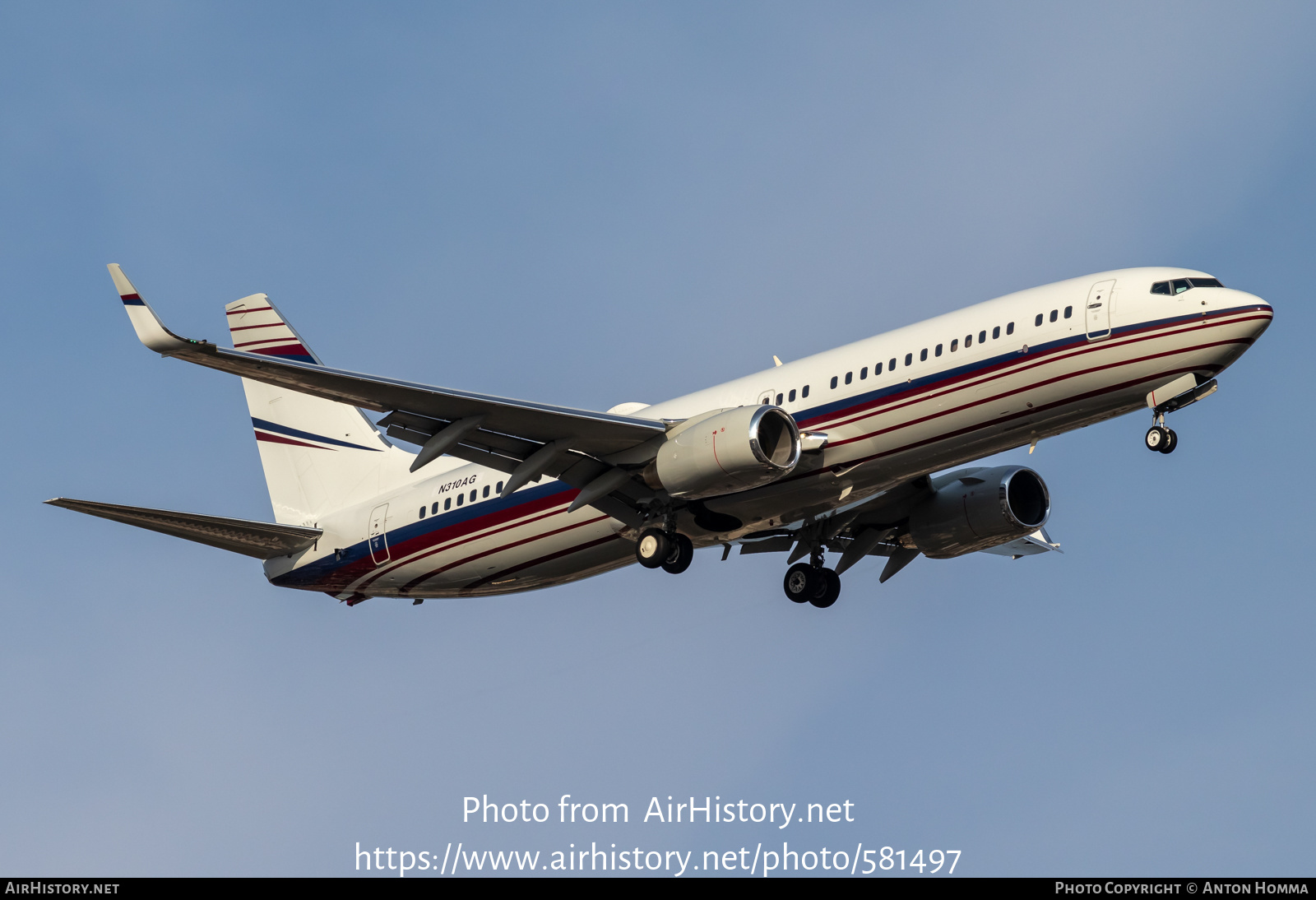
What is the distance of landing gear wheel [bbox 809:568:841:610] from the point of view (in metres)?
35.2

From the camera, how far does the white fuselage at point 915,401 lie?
89.1 ft

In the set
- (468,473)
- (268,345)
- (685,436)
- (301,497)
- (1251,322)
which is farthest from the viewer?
(268,345)

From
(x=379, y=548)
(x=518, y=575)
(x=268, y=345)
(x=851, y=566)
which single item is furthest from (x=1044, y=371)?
(x=268, y=345)

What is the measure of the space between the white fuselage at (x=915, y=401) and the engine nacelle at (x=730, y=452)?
100 centimetres

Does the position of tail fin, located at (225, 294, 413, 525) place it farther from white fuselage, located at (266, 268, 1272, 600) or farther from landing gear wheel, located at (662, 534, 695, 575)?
landing gear wheel, located at (662, 534, 695, 575)

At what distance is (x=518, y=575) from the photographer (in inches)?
1318

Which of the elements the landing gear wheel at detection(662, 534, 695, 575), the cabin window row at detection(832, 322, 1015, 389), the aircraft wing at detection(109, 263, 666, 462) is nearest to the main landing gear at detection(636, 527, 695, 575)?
the landing gear wheel at detection(662, 534, 695, 575)

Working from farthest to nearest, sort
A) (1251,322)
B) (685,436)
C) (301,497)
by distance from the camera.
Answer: (301,497) → (685,436) → (1251,322)

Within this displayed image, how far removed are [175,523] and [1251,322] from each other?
23715 millimetres

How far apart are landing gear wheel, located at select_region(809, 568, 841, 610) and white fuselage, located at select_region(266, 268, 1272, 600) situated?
10.9 feet

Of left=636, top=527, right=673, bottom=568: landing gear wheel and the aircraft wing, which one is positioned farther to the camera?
left=636, top=527, right=673, bottom=568: landing gear wheel

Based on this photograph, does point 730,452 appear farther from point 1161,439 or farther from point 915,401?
point 1161,439

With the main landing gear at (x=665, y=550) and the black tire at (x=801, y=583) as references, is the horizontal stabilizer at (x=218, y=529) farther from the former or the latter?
the black tire at (x=801, y=583)

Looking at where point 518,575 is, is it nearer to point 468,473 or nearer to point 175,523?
point 468,473
